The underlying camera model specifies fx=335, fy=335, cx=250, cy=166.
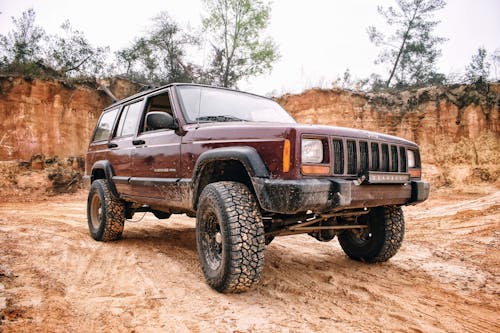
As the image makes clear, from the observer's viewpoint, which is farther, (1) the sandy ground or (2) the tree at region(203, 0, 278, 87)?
(2) the tree at region(203, 0, 278, 87)

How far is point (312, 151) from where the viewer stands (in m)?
2.55

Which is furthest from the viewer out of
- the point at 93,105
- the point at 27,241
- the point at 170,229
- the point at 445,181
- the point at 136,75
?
the point at 136,75

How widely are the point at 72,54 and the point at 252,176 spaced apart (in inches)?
636

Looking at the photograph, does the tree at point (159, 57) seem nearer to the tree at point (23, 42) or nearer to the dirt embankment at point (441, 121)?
the tree at point (23, 42)

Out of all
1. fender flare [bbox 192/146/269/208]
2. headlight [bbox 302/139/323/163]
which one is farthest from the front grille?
fender flare [bbox 192/146/269/208]

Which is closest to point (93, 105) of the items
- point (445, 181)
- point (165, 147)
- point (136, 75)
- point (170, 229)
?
point (136, 75)

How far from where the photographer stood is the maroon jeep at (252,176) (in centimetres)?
246

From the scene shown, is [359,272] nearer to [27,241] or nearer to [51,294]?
[51,294]

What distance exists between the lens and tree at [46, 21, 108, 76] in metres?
15.0

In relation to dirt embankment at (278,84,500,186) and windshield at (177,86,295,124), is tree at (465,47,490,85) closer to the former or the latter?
dirt embankment at (278,84,500,186)

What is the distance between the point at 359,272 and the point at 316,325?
4.56ft

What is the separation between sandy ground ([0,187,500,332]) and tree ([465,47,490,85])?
9940 millimetres

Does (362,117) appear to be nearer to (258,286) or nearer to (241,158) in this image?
(258,286)

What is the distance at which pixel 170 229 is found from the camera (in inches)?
232
